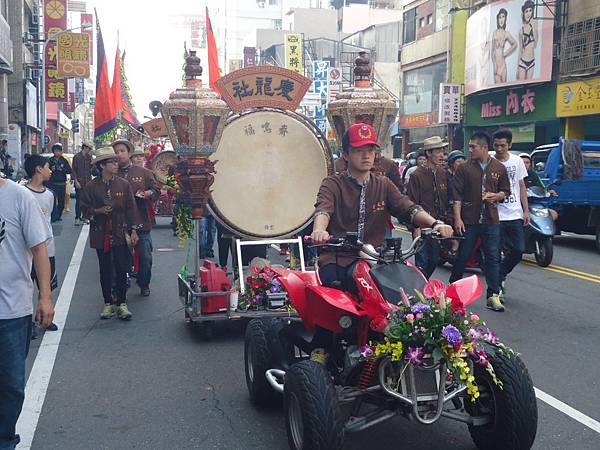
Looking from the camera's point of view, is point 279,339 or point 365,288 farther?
point 279,339

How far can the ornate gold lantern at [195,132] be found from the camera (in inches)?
281

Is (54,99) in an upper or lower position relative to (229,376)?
upper

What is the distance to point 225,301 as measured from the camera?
7094 mm

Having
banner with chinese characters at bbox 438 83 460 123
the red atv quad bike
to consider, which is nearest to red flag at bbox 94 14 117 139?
the red atv quad bike

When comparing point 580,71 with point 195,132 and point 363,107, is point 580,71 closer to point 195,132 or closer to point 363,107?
point 363,107

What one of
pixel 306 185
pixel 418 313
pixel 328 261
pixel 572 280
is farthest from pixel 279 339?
pixel 572 280

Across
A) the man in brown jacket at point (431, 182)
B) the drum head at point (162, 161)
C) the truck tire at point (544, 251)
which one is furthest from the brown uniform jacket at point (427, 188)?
the drum head at point (162, 161)

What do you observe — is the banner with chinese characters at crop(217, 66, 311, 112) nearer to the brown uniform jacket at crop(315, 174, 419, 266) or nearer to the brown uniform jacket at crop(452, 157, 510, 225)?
the brown uniform jacket at crop(452, 157, 510, 225)

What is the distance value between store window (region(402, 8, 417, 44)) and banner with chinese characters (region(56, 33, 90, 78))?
64.9 ft

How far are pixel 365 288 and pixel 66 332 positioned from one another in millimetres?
4289

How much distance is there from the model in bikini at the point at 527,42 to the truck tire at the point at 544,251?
16.8 m

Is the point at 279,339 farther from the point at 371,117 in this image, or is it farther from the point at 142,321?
the point at 371,117

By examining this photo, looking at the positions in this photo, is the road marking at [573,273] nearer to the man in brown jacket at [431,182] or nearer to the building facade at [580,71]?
the man in brown jacket at [431,182]

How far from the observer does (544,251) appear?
1129 cm
